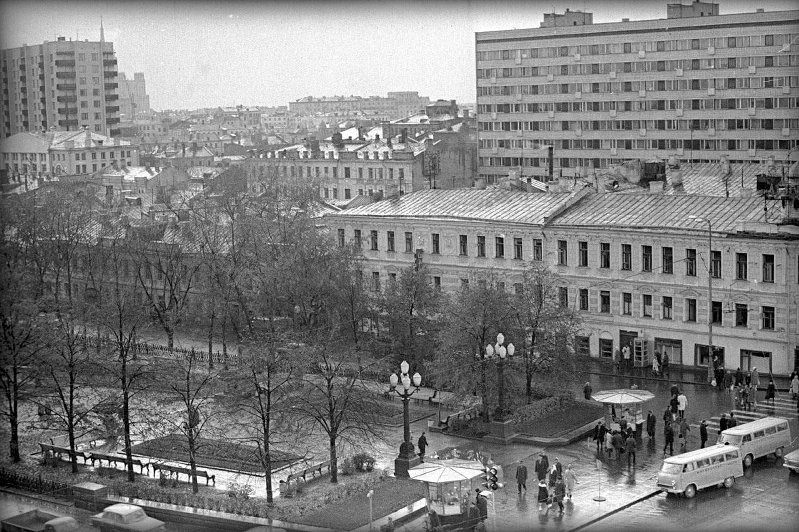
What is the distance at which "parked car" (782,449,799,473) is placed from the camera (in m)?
22.1

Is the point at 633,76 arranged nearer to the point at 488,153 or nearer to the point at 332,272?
the point at 488,153

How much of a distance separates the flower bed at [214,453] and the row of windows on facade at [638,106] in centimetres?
4173

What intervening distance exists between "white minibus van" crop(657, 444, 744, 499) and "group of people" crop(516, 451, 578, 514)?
5.23ft

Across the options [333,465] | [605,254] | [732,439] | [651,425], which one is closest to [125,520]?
[333,465]

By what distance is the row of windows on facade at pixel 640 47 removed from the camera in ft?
195

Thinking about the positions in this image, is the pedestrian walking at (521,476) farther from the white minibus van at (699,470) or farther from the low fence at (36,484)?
the low fence at (36,484)

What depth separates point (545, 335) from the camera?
2938cm

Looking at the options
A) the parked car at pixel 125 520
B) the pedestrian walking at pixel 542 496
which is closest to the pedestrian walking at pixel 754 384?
the pedestrian walking at pixel 542 496

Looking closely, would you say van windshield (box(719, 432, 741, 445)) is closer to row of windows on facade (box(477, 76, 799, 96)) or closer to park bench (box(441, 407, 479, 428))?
park bench (box(441, 407, 479, 428))

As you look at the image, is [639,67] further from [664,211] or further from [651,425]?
[651,425]

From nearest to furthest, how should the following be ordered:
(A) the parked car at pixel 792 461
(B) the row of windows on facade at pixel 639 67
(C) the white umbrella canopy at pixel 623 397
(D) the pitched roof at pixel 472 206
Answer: (A) the parked car at pixel 792 461, (C) the white umbrella canopy at pixel 623 397, (D) the pitched roof at pixel 472 206, (B) the row of windows on facade at pixel 639 67

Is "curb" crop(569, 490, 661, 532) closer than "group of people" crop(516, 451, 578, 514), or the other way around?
"curb" crop(569, 490, 661, 532)

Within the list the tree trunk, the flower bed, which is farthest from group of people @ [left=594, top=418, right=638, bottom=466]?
the flower bed

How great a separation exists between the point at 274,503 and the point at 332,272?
46.8 ft
